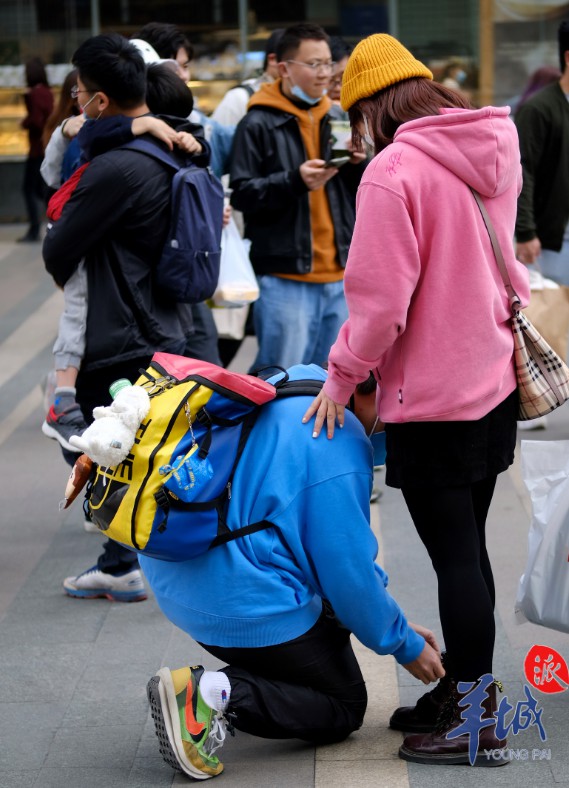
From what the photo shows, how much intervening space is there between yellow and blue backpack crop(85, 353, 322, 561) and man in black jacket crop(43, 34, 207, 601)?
1.10 metres

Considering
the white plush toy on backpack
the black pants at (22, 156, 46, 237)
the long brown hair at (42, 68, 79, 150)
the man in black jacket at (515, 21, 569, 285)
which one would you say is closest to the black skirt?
the white plush toy on backpack

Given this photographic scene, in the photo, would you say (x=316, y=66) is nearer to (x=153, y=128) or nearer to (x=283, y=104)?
(x=283, y=104)

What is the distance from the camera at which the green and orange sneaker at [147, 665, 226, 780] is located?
279 centimetres

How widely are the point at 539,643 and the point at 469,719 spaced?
0.84 meters

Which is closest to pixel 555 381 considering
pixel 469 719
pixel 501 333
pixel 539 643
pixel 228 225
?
pixel 501 333

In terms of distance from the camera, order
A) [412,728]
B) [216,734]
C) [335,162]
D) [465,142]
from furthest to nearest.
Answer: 1. [335,162]
2. [412,728]
3. [216,734]
4. [465,142]

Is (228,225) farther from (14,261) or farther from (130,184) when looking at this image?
(14,261)

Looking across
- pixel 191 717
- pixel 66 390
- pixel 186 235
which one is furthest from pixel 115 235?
pixel 191 717

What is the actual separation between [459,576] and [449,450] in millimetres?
294

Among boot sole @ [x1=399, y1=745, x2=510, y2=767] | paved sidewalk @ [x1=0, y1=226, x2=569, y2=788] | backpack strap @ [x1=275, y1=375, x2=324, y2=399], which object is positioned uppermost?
backpack strap @ [x1=275, y1=375, x2=324, y2=399]

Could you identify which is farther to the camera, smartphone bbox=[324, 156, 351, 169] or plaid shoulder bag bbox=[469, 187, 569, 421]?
smartphone bbox=[324, 156, 351, 169]

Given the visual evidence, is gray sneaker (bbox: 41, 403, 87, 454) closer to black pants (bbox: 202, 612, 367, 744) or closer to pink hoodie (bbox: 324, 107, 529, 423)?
black pants (bbox: 202, 612, 367, 744)

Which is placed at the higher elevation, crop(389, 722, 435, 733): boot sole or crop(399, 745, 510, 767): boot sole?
crop(399, 745, 510, 767): boot sole

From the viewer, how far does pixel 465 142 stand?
8.96ft
